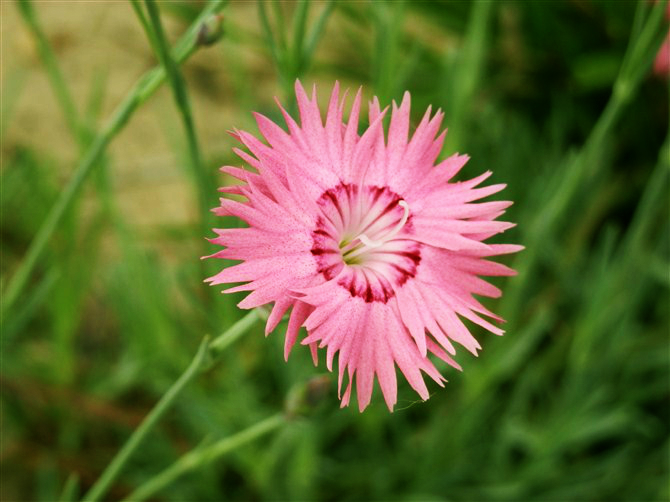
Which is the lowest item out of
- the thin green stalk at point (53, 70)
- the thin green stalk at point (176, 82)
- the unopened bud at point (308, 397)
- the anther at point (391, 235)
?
the unopened bud at point (308, 397)

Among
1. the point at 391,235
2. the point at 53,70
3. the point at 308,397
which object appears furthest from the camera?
the point at 53,70

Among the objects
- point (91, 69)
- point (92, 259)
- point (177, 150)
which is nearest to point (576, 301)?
point (177, 150)

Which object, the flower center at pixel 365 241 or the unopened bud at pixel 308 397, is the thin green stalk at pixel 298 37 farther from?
the unopened bud at pixel 308 397

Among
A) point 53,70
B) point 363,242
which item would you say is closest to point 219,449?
point 363,242

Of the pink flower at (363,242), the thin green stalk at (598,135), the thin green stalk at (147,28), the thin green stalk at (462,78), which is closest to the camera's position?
the pink flower at (363,242)

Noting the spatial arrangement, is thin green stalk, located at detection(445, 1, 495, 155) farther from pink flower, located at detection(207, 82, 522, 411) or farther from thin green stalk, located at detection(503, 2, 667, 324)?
pink flower, located at detection(207, 82, 522, 411)

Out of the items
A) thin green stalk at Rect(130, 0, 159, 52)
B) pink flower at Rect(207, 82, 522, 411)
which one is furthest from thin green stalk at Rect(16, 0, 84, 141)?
pink flower at Rect(207, 82, 522, 411)

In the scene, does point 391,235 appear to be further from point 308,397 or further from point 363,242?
point 308,397

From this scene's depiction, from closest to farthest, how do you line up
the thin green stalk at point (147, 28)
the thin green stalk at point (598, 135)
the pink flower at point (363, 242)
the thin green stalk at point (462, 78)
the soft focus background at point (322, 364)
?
the pink flower at point (363, 242)
the thin green stalk at point (147, 28)
the thin green stalk at point (598, 135)
the thin green stalk at point (462, 78)
the soft focus background at point (322, 364)

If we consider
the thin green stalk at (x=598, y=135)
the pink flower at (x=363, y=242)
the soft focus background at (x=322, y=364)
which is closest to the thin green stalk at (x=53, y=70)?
the soft focus background at (x=322, y=364)
